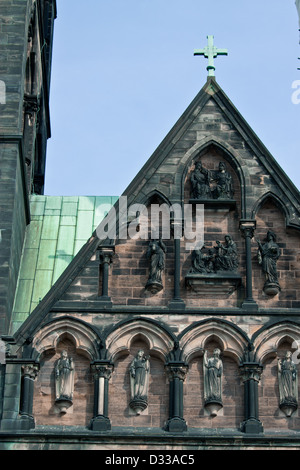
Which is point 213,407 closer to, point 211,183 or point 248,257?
point 248,257

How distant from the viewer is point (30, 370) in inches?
804

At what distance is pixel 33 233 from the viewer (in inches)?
950

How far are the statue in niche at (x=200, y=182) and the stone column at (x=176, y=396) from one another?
2617mm

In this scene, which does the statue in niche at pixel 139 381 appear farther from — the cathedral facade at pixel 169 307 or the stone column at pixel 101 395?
the stone column at pixel 101 395

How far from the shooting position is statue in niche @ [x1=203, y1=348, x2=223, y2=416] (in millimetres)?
20359

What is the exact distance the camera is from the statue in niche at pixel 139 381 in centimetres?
2033

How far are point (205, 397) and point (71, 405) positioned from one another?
163cm

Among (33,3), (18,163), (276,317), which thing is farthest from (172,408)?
(33,3)

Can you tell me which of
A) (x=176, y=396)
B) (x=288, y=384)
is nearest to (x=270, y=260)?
(x=288, y=384)

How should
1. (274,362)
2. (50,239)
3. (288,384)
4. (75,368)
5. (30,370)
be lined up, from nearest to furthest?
(30,370)
(288,384)
(75,368)
(274,362)
(50,239)

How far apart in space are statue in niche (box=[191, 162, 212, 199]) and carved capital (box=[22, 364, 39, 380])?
334 cm

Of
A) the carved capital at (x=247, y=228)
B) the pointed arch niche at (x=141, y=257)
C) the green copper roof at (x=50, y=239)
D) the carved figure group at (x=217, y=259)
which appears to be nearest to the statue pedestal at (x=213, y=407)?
the pointed arch niche at (x=141, y=257)

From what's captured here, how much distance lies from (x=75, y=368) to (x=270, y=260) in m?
2.91

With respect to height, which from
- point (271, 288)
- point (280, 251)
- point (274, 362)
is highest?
point (280, 251)
